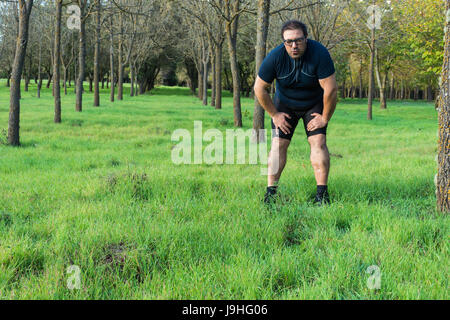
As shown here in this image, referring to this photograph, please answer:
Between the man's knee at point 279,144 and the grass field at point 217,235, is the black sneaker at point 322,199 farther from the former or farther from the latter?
the man's knee at point 279,144

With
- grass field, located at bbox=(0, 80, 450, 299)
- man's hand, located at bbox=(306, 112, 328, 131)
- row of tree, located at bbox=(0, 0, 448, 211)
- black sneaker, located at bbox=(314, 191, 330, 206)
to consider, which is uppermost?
row of tree, located at bbox=(0, 0, 448, 211)

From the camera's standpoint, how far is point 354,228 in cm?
321

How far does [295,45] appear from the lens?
3.80 metres

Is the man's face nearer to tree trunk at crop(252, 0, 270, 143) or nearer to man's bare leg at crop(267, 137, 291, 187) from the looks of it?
man's bare leg at crop(267, 137, 291, 187)

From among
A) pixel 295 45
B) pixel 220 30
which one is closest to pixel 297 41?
pixel 295 45

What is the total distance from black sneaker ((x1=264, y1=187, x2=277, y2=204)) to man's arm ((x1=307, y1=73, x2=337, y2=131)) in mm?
868

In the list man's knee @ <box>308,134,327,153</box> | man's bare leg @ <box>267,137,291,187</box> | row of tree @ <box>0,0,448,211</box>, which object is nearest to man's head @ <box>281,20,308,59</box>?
man's knee @ <box>308,134,327,153</box>

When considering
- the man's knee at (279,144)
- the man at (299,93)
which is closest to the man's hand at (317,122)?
the man at (299,93)

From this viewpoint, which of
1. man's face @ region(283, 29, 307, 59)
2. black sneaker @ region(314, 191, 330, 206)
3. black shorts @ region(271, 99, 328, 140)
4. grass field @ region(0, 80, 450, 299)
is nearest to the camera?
grass field @ region(0, 80, 450, 299)

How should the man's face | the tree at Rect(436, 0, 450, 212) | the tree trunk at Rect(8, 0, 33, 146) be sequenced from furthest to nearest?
the tree trunk at Rect(8, 0, 33, 146) → the man's face → the tree at Rect(436, 0, 450, 212)

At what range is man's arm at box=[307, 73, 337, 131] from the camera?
3844mm
